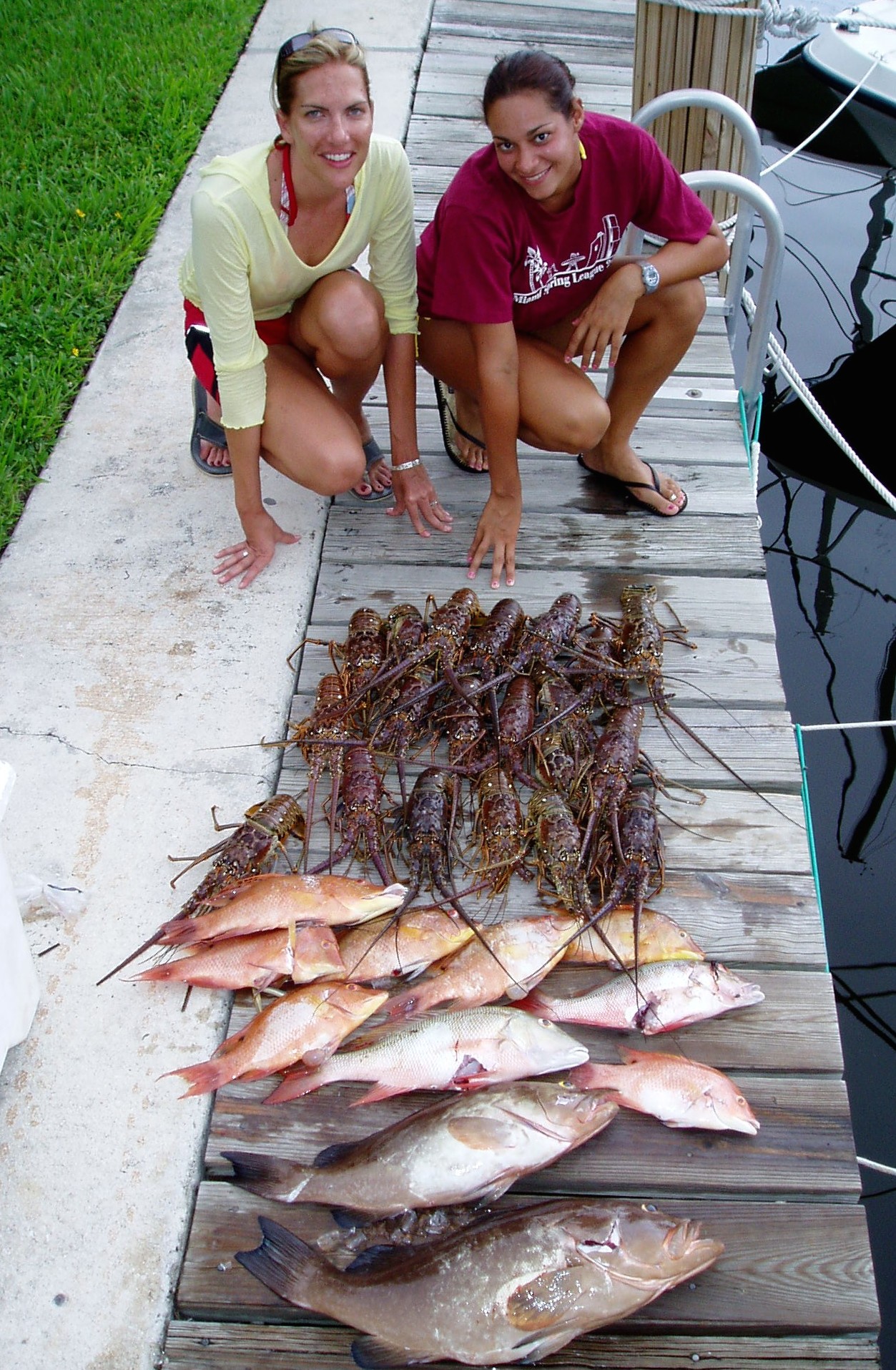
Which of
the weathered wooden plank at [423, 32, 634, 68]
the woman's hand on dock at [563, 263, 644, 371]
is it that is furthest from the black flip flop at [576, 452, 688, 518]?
the weathered wooden plank at [423, 32, 634, 68]

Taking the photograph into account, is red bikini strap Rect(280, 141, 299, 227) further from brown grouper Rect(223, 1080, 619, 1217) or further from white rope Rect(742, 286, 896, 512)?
brown grouper Rect(223, 1080, 619, 1217)

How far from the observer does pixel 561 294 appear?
136 inches

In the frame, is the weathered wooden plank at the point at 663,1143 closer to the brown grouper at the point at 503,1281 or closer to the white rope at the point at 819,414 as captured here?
the brown grouper at the point at 503,1281

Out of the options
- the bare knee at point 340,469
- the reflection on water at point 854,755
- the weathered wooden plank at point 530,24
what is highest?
the weathered wooden plank at point 530,24

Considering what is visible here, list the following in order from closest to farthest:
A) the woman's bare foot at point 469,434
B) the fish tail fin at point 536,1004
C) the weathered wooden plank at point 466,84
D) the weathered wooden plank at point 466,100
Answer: the fish tail fin at point 536,1004, the woman's bare foot at point 469,434, the weathered wooden plank at point 466,100, the weathered wooden plank at point 466,84

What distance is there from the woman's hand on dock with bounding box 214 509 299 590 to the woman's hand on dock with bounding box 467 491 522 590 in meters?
0.71

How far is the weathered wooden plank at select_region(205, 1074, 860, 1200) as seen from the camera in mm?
2182

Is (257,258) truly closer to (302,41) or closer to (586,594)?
(302,41)

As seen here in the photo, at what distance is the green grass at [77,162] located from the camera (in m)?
4.43

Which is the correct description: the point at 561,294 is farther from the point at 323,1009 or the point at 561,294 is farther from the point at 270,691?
the point at 323,1009

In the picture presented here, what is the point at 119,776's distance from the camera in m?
2.98

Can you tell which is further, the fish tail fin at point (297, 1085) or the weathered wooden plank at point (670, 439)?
the weathered wooden plank at point (670, 439)

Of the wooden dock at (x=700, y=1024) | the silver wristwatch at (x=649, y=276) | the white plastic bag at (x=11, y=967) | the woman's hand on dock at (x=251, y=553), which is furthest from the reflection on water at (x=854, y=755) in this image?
the white plastic bag at (x=11, y=967)

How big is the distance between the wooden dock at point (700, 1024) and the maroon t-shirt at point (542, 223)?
2.75 feet
